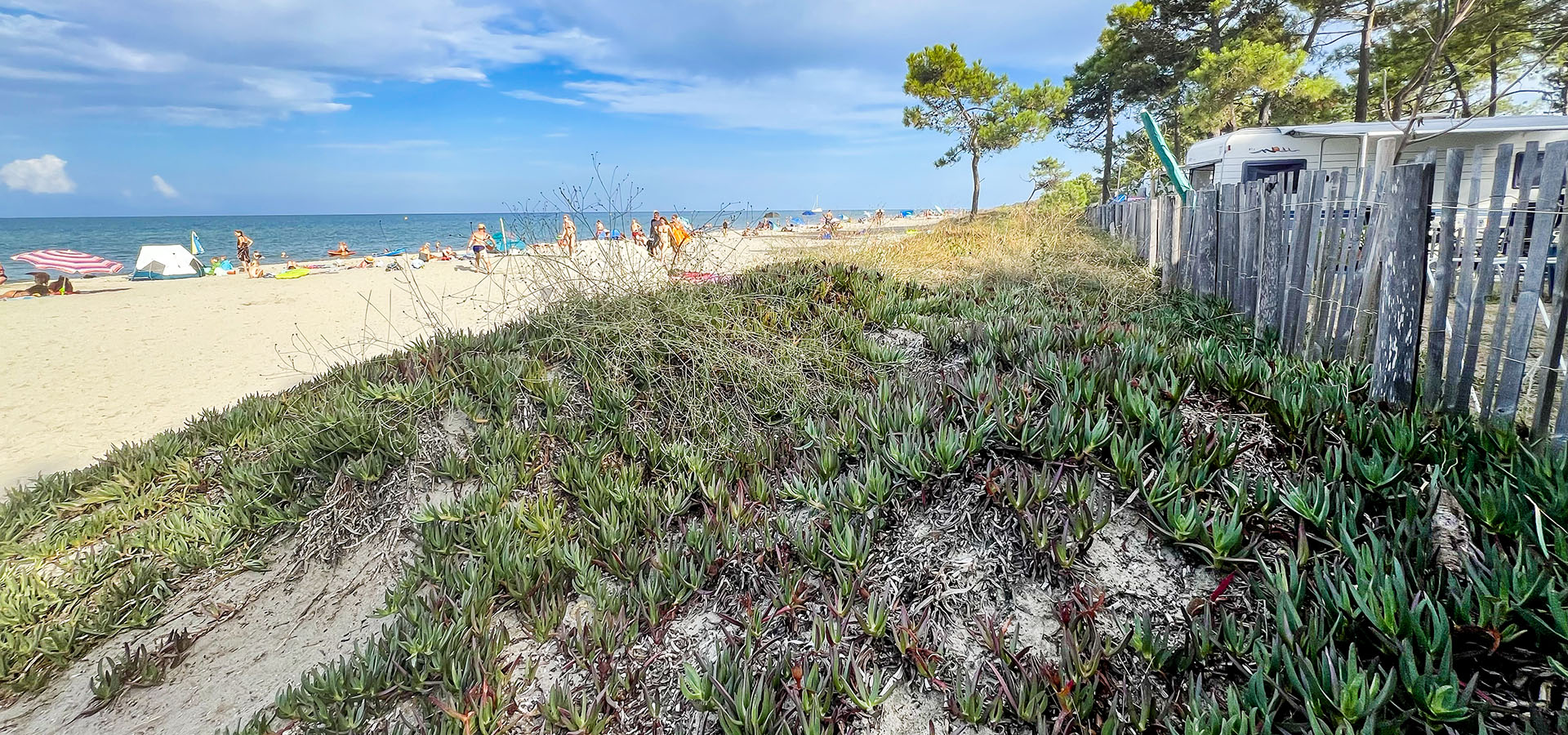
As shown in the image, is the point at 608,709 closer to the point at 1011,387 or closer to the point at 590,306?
the point at 1011,387

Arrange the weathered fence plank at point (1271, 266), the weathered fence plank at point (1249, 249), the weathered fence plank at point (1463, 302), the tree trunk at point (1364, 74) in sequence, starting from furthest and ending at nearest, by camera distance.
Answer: the tree trunk at point (1364, 74) → the weathered fence plank at point (1249, 249) → the weathered fence plank at point (1271, 266) → the weathered fence plank at point (1463, 302)

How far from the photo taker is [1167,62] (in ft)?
74.5

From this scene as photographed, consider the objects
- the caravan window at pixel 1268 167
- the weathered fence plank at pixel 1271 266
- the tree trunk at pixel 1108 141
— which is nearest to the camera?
the weathered fence plank at pixel 1271 266

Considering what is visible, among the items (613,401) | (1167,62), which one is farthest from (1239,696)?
(1167,62)

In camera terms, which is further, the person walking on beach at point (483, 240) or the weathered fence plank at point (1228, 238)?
the weathered fence plank at point (1228, 238)

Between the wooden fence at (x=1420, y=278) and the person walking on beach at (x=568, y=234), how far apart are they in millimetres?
4731

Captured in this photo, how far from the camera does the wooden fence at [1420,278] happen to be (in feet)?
7.63

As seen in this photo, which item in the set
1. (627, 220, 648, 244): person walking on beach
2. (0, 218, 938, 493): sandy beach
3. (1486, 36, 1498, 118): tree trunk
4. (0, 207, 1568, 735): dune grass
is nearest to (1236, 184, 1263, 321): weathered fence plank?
(0, 207, 1568, 735): dune grass

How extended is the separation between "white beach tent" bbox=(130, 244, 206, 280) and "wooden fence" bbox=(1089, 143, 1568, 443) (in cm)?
2805

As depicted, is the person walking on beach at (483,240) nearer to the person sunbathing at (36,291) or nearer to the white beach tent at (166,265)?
the person sunbathing at (36,291)

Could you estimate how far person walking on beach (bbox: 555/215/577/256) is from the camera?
4.99 metres

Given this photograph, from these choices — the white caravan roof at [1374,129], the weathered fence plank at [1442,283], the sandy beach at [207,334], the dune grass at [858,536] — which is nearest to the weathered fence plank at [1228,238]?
the dune grass at [858,536]

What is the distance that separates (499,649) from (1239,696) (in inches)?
91.0

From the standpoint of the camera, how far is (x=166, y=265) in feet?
68.4
